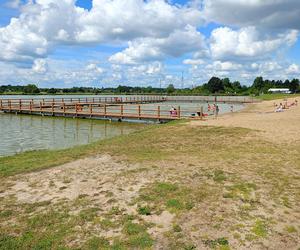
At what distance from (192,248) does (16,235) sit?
261 cm

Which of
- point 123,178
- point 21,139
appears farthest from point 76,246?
point 21,139

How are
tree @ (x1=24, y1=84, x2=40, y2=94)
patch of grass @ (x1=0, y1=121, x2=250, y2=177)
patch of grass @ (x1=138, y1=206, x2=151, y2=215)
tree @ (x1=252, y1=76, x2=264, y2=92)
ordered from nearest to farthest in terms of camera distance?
patch of grass @ (x1=138, y1=206, x2=151, y2=215) → patch of grass @ (x1=0, y1=121, x2=250, y2=177) → tree @ (x1=24, y1=84, x2=40, y2=94) → tree @ (x1=252, y1=76, x2=264, y2=92)

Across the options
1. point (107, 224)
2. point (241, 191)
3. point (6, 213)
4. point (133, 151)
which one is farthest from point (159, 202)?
point (133, 151)

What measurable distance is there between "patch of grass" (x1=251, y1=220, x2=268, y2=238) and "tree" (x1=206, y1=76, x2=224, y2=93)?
4804 inches

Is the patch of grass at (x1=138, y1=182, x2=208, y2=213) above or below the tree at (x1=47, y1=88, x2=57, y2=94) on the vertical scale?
below

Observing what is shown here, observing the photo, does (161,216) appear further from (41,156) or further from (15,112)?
(15,112)

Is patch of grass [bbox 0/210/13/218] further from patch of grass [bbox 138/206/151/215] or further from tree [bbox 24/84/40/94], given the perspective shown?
tree [bbox 24/84/40/94]

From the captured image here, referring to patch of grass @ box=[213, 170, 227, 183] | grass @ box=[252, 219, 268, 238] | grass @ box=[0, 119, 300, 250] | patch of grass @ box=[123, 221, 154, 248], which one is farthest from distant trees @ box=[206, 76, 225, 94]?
patch of grass @ box=[123, 221, 154, 248]

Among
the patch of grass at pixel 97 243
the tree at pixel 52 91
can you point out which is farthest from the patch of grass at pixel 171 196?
the tree at pixel 52 91

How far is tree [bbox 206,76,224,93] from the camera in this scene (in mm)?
124688

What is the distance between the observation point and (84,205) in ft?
19.3

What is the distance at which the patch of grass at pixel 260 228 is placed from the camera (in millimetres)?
4777

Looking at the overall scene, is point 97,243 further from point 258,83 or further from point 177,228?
point 258,83

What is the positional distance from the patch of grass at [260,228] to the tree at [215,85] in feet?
400
